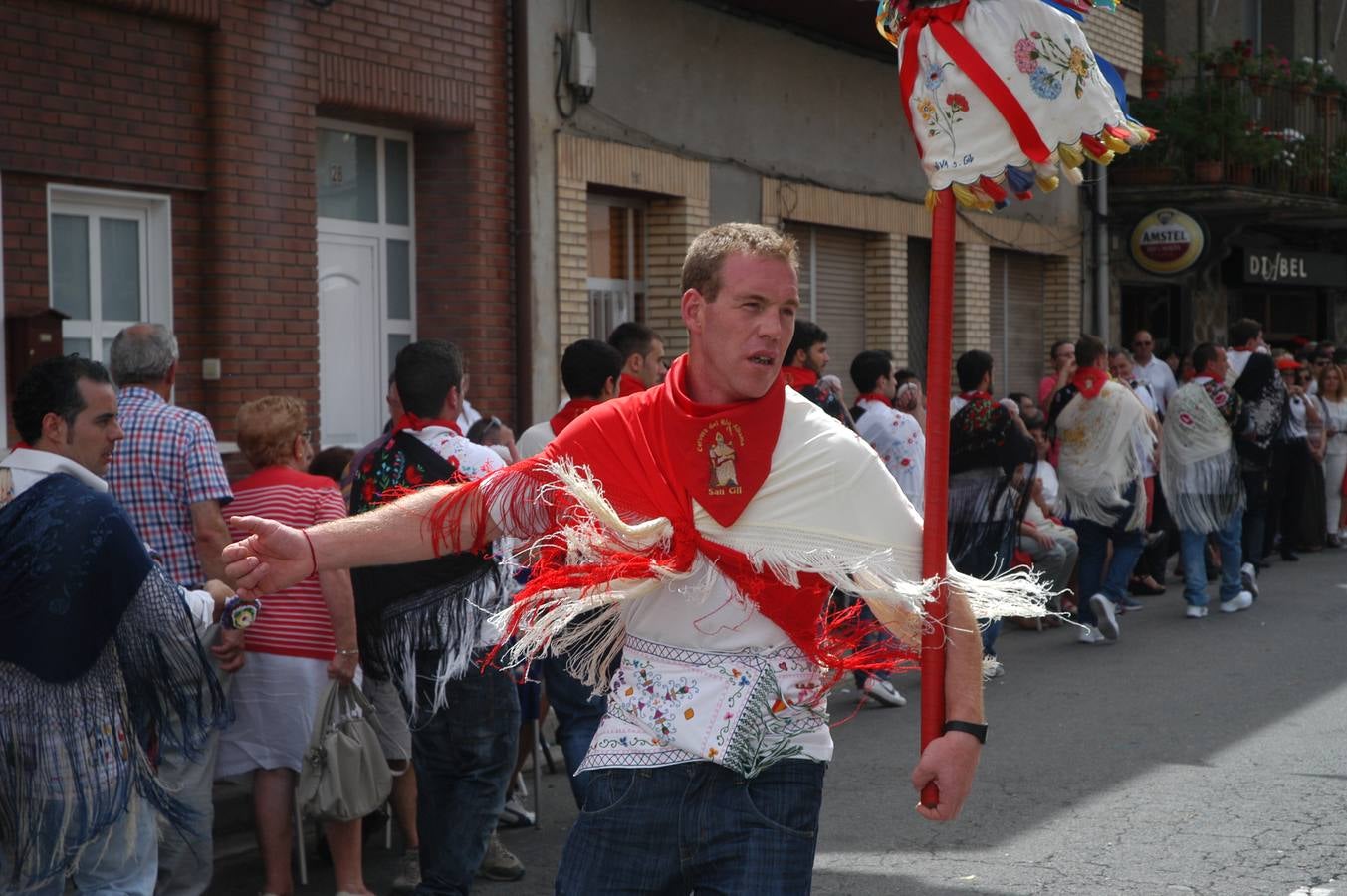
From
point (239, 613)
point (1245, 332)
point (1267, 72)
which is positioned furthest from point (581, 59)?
point (1267, 72)

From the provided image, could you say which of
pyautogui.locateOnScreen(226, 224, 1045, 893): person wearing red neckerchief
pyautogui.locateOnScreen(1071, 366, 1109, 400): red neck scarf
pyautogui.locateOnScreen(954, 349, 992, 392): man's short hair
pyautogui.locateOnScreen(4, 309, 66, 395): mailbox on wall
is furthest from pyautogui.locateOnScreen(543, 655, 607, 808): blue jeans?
pyautogui.locateOnScreen(1071, 366, 1109, 400): red neck scarf

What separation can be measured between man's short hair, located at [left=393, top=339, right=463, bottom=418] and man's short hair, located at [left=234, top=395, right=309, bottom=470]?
1.66ft

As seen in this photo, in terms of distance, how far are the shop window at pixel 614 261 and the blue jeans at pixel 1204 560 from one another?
4.62 metres

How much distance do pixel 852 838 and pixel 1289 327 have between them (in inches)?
891

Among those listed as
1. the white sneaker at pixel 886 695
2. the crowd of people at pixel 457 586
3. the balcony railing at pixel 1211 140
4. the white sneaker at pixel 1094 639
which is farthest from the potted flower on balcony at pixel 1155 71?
the white sneaker at pixel 886 695

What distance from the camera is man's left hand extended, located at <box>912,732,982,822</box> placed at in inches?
122

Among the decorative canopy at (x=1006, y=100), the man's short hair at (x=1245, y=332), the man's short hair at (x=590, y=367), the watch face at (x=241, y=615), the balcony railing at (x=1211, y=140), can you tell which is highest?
the balcony railing at (x=1211, y=140)

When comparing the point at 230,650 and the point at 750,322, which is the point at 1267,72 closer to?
the point at 230,650

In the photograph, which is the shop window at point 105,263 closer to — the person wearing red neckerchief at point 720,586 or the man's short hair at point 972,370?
the man's short hair at point 972,370

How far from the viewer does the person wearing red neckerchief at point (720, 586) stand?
3.12m

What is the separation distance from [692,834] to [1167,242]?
18969 mm

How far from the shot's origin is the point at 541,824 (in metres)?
6.77

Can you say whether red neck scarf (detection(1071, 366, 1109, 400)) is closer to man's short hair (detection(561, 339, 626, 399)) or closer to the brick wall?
the brick wall

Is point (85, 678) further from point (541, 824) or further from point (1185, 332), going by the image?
point (1185, 332)
